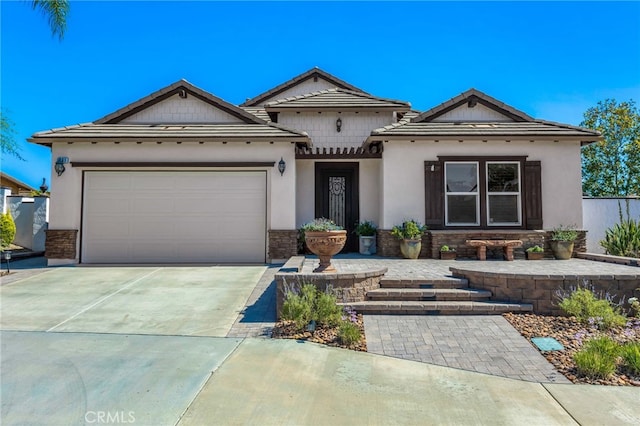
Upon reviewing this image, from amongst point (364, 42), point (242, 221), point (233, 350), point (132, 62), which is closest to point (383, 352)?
point (233, 350)

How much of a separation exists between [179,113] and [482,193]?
10.2 m

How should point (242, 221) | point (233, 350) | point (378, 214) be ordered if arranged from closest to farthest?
1. point (233, 350)
2. point (242, 221)
3. point (378, 214)

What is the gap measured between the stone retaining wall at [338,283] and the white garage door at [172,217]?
5169 mm

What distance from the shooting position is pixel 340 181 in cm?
1295

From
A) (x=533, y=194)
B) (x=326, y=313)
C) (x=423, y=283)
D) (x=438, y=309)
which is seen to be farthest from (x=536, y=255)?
(x=326, y=313)

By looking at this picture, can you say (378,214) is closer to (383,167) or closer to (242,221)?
(383,167)

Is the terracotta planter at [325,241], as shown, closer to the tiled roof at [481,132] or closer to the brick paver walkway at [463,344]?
the brick paver walkway at [463,344]

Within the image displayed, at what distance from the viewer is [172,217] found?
37.5 feet

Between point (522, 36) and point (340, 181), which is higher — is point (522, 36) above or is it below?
above

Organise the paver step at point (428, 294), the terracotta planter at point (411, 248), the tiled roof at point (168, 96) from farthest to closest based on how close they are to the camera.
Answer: the tiled roof at point (168, 96) → the terracotta planter at point (411, 248) → the paver step at point (428, 294)

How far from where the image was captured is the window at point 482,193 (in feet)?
37.8

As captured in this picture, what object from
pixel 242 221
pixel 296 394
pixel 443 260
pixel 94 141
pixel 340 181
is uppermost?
pixel 94 141

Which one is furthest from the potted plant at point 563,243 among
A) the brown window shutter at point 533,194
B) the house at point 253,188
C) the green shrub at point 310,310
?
the green shrub at point 310,310

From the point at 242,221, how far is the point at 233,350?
22.3 ft
